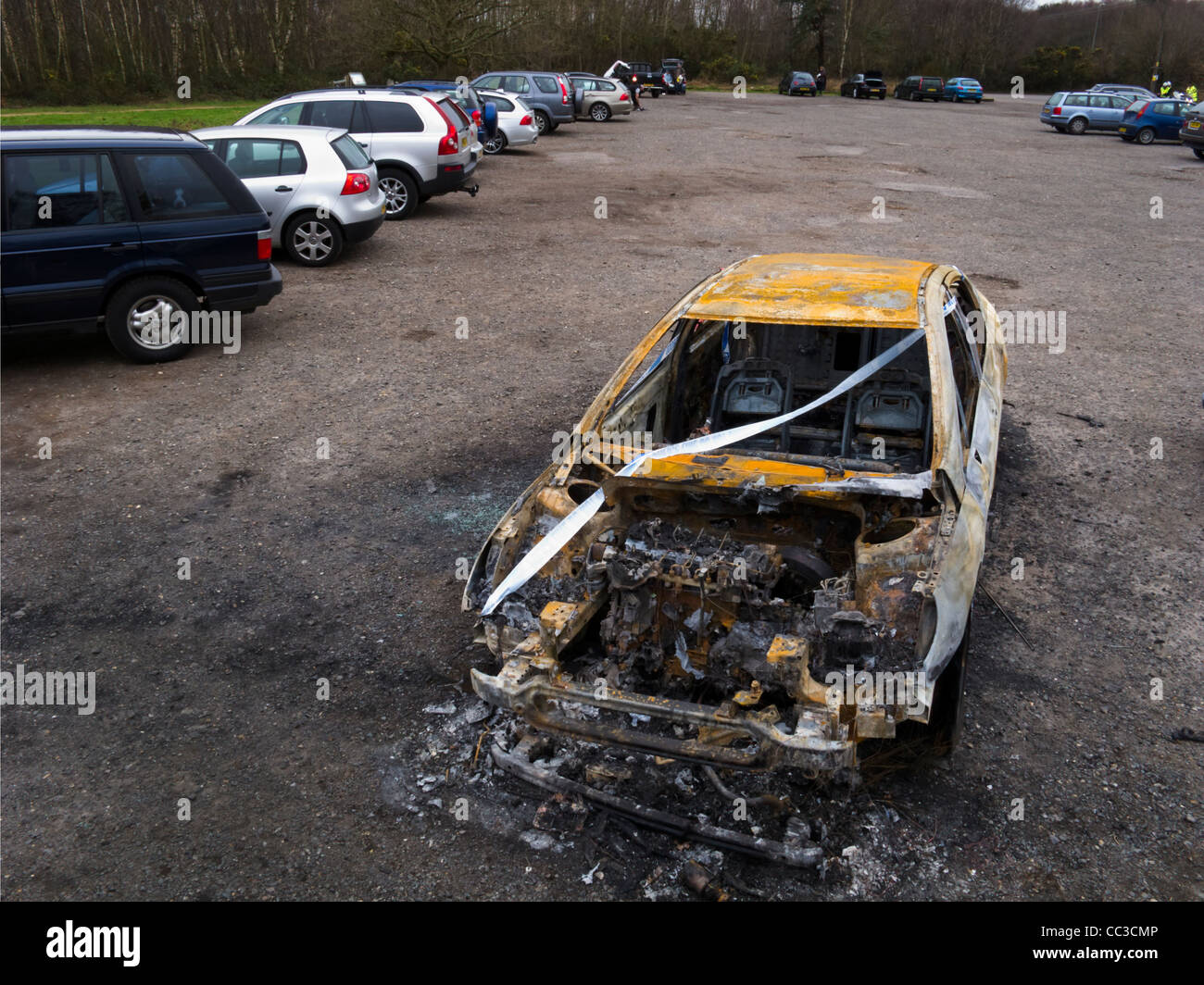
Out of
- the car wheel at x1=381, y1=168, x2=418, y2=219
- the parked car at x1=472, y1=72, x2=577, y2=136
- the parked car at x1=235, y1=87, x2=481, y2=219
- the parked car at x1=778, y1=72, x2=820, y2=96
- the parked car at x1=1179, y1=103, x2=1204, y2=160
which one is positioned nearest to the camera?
the parked car at x1=235, y1=87, x2=481, y2=219

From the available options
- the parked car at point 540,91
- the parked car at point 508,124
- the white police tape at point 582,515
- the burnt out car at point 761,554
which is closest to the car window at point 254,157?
the burnt out car at point 761,554

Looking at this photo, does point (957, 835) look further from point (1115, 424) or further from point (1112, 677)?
point (1115, 424)

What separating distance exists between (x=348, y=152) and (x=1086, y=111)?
26.8m

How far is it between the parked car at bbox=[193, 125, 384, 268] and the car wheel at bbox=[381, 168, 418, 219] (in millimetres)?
2649

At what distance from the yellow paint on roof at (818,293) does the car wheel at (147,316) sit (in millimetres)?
5265

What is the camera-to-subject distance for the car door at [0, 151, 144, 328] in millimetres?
7680

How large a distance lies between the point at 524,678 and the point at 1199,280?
38.9 feet

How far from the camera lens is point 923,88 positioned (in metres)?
44.2

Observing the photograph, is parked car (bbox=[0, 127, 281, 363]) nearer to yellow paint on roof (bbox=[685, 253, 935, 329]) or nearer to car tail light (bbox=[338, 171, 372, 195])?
car tail light (bbox=[338, 171, 372, 195])

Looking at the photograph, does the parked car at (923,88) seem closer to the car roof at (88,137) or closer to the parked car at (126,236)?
the parked car at (126,236)

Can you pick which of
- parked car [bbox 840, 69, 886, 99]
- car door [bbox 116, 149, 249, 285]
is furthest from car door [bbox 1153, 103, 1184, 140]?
car door [bbox 116, 149, 249, 285]

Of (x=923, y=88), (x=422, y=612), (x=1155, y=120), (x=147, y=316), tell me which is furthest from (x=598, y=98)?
(x=422, y=612)

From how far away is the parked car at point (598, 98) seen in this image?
29.6 metres

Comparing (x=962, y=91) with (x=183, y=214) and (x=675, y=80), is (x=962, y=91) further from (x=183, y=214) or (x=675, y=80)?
(x=183, y=214)
